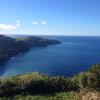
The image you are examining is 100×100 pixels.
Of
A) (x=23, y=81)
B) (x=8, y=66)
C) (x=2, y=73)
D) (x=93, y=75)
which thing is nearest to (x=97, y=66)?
(x=93, y=75)

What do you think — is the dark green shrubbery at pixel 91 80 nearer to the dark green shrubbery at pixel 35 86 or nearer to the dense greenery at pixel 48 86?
the dense greenery at pixel 48 86

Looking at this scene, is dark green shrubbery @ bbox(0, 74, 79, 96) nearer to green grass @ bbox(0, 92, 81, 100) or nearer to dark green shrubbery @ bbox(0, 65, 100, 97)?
dark green shrubbery @ bbox(0, 65, 100, 97)

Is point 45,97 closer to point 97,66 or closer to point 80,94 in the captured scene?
point 80,94

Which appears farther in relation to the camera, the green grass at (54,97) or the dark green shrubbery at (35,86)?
the dark green shrubbery at (35,86)

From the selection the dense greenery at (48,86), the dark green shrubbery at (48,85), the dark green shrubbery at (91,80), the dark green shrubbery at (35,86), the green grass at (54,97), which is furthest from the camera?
the dark green shrubbery at (35,86)

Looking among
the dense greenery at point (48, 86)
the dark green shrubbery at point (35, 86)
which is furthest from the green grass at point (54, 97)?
the dark green shrubbery at point (35, 86)

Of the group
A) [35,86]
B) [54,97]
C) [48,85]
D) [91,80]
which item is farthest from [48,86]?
[91,80]

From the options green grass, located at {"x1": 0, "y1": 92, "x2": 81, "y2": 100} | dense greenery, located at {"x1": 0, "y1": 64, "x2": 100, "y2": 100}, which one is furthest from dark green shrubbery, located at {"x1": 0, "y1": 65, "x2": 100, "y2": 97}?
green grass, located at {"x1": 0, "y1": 92, "x2": 81, "y2": 100}

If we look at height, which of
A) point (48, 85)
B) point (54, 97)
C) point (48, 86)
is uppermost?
point (48, 85)

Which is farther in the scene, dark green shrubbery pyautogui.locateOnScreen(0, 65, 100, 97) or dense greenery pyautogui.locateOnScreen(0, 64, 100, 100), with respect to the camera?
dark green shrubbery pyautogui.locateOnScreen(0, 65, 100, 97)

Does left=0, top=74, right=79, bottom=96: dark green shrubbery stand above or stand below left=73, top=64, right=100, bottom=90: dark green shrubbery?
below

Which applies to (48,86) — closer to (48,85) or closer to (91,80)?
(48,85)
